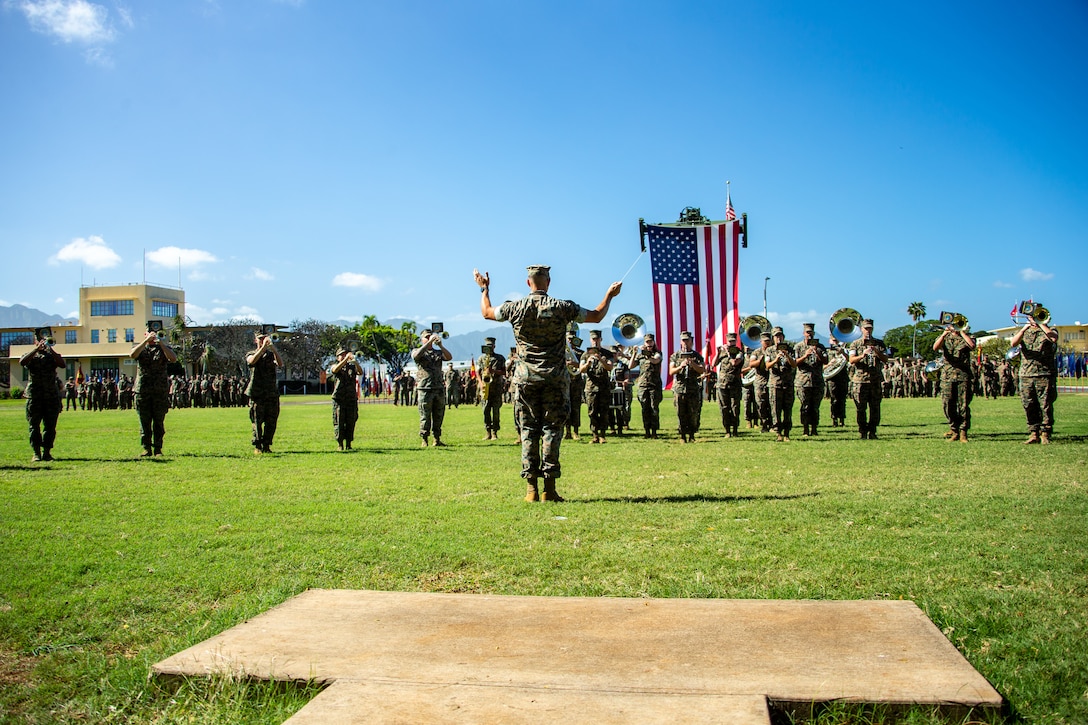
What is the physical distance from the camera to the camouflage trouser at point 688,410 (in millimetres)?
16134

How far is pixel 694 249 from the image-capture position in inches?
895

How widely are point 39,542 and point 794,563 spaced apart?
19.0 feet

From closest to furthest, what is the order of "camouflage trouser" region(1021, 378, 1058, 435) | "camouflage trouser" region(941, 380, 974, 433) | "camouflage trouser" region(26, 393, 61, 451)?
"camouflage trouser" region(26, 393, 61, 451) → "camouflage trouser" region(1021, 378, 1058, 435) → "camouflage trouser" region(941, 380, 974, 433)

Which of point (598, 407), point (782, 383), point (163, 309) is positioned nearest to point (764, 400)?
point (782, 383)

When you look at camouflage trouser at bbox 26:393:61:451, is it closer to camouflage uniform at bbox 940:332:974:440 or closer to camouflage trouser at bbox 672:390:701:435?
camouflage trouser at bbox 672:390:701:435

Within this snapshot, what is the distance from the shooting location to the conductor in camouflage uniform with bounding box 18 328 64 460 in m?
13.5

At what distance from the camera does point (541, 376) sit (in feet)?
27.5

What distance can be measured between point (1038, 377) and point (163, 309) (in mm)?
89829

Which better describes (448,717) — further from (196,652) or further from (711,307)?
(711,307)

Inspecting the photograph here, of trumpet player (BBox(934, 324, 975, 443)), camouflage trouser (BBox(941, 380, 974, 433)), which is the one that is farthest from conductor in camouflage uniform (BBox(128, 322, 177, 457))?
camouflage trouser (BBox(941, 380, 974, 433))

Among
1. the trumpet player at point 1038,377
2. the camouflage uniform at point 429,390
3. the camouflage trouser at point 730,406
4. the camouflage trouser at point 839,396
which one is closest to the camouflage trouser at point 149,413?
the camouflage uniform at point 429,390

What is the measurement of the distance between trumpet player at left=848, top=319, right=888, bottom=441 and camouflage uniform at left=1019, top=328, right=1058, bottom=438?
8.37 feet

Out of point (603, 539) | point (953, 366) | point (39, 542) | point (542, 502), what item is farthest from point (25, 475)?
point (953, 366)

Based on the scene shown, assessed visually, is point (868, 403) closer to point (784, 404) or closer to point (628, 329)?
point (784, 404)
